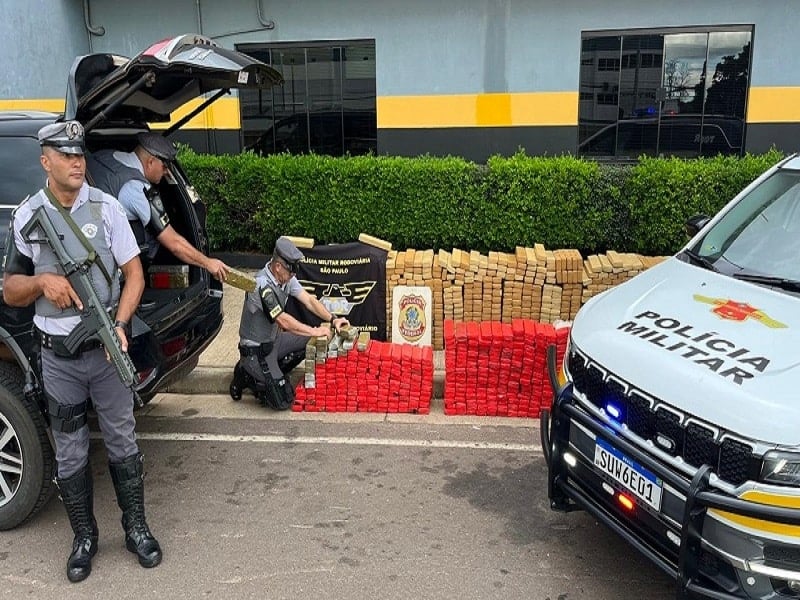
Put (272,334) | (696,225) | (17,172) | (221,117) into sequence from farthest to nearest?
(221,117), (272,334), (696,225), (17,172)

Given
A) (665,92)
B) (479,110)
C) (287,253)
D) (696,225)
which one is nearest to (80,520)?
(287,253)

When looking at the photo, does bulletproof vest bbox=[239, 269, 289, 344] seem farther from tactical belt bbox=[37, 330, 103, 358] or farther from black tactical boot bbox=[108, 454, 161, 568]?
tactical belt bbox=[37, 330, 103, 358]

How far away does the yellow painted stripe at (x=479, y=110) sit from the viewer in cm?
1062

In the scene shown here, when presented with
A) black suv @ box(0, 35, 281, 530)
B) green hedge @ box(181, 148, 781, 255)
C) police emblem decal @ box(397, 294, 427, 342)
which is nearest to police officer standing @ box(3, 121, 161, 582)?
black suv @ box(0, 35, 281, 530)

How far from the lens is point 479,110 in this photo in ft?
35.3

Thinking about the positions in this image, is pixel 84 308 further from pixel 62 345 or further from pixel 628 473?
pixel 628 473

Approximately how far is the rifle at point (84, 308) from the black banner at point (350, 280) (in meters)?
3.40

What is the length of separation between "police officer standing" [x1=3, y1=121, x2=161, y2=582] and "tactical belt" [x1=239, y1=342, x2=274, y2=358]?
1.86 metres

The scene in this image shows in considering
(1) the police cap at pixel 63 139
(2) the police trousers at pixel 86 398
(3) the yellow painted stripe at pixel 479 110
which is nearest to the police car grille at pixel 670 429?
(2) the police trousers at pixel 86 398

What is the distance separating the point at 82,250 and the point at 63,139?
51cm

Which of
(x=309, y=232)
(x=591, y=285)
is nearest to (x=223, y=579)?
(x=591, y=285)

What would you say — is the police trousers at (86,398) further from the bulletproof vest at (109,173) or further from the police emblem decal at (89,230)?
the bulletproof vest at (109,173)

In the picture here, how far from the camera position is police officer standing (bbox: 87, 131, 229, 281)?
4.56 metres

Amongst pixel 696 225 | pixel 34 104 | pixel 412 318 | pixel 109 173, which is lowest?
pixel 412 318
